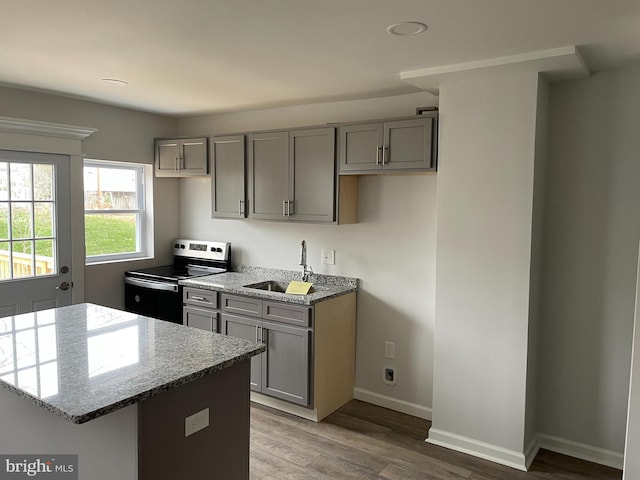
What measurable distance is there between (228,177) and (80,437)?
2.68m

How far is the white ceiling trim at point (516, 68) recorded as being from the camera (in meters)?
2.50

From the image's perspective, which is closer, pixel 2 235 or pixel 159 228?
pixel 2 235

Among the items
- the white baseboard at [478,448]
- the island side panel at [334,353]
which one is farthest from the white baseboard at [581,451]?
the island side panel at [334,353]

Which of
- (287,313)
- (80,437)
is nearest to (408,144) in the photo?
(287,313)

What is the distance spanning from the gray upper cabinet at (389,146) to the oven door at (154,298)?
1.78 metres

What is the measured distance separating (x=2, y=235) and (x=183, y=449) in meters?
2.64

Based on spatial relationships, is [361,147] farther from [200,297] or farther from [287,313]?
[200,297]

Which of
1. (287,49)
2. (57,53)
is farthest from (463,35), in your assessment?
(57,53)

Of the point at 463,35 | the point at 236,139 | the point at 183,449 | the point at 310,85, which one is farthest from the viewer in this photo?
the point at 236,139

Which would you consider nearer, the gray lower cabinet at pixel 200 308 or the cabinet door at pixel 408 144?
the cabinet door at pixel 408 144

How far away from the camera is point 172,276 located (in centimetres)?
424

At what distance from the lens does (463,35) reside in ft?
7.47

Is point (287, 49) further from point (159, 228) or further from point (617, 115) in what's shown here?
point (159, 228)

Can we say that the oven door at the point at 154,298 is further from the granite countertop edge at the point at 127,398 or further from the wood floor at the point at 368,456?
the granite countertop edge at the point at 127,398
